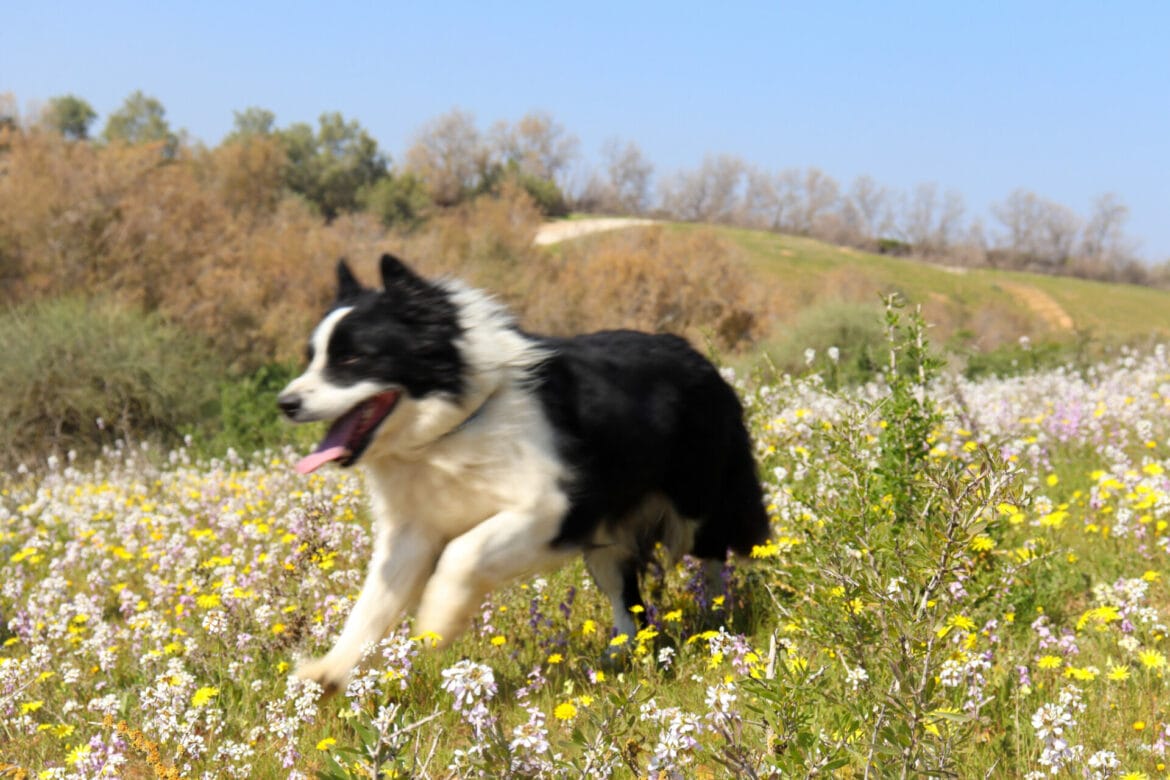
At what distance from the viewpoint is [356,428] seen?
12.5 ft

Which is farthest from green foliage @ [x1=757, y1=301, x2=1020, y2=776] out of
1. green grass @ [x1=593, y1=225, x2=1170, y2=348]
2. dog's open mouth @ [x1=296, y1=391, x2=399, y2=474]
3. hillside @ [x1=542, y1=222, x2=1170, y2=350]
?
hillside @ [x1=542, y1=222, x2=1170, y2=350]

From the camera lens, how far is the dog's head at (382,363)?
3766 millimetres

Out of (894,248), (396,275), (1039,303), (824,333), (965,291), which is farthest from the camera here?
(894,248)

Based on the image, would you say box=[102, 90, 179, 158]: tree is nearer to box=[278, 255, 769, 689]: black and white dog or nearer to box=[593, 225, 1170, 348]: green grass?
box=[593, 225, 1170, 348]: green grass

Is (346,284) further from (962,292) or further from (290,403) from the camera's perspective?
(962,292)

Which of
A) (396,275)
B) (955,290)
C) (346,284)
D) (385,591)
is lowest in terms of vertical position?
(955,290)

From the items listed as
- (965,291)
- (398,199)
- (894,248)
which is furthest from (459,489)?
(894,248)

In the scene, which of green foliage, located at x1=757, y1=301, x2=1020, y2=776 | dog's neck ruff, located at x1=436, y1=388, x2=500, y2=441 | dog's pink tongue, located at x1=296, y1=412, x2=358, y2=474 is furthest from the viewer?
dog's neck ruff, located at x1=436, y1=388, x2=500, y2=441

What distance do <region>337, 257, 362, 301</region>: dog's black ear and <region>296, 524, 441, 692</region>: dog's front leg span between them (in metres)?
0.98

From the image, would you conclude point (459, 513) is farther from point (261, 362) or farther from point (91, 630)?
point (261, 362)

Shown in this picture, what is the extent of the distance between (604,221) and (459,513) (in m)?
44.6

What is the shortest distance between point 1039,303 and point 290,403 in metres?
44.7

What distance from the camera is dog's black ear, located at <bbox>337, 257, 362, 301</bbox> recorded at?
14.1ft

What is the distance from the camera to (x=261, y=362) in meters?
15.1
